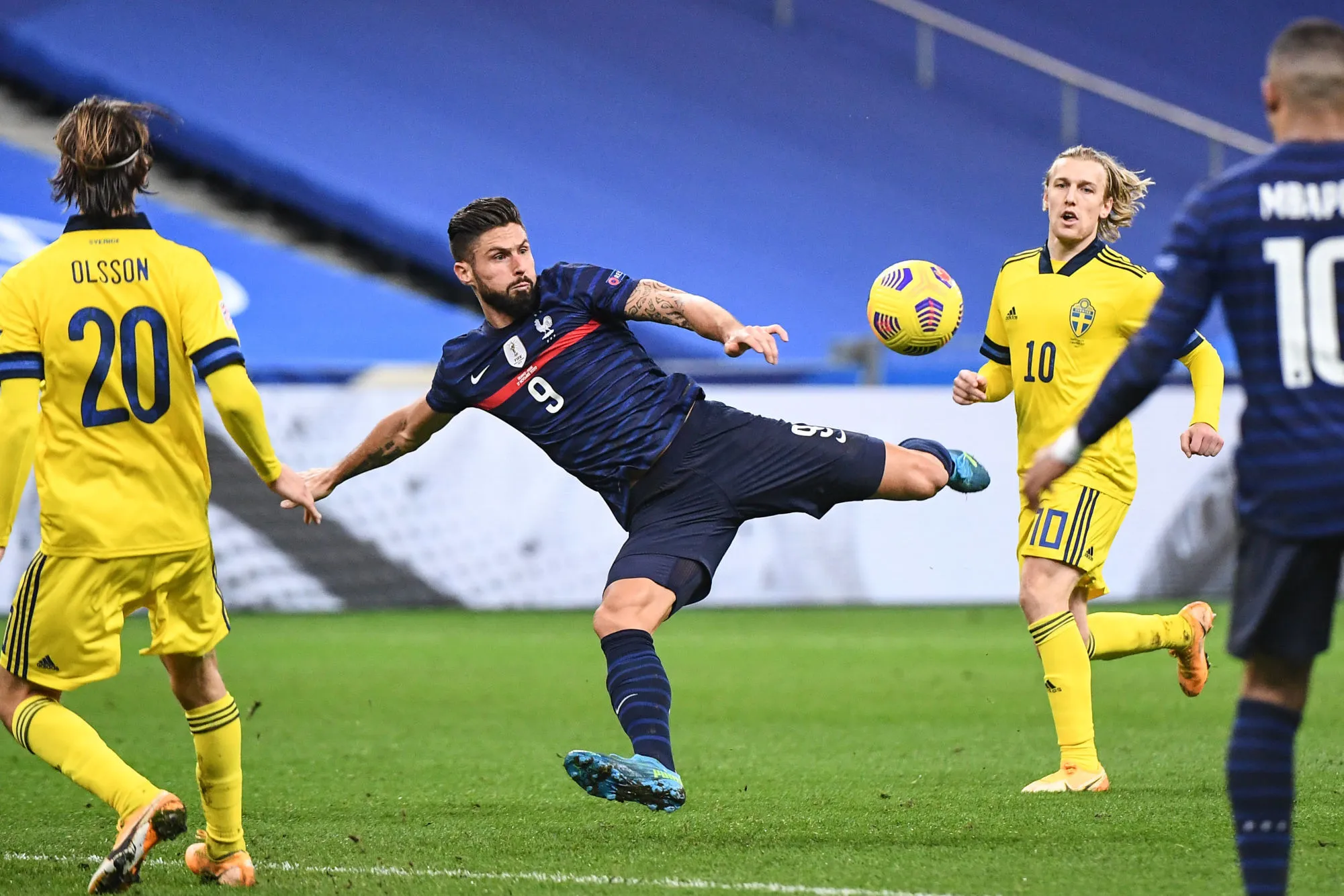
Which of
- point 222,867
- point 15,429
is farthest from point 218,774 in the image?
point 15,429

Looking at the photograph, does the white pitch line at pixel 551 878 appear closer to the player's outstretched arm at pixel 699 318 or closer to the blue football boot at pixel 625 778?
the blue football boot at pixel 625 778

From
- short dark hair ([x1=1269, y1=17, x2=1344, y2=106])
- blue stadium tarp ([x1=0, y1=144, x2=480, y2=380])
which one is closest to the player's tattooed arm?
short dark hair ([x1=1269, y1=17, x2=1344, y2=106])

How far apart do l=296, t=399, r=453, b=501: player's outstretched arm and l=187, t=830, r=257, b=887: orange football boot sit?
1.34 metres

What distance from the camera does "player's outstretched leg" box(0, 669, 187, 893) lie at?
4.06 m

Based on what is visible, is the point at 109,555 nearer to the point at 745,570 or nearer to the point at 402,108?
the point at 745,570

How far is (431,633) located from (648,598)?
8.18 m

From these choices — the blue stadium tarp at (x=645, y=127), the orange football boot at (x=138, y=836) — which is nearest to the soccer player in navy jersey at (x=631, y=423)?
the orange football boot at (x=138, y=836)

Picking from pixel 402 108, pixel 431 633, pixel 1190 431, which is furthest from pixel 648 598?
pixel 402 108

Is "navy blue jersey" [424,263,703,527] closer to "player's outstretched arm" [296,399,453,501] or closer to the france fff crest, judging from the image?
"player's outstretched arm" [296,399,453,501]

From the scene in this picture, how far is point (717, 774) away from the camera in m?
6.36

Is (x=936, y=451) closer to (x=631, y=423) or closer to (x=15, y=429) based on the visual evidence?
(x=631, y=423)

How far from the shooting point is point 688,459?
515cm

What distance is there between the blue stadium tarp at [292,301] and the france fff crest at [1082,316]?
466 inches

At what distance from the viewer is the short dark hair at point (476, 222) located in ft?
16.8
